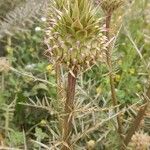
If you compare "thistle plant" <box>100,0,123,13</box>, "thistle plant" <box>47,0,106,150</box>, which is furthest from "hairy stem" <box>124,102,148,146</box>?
"thistle plant" <box>47,0,106,150</box>

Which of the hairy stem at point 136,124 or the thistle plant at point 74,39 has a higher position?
the thistle plant at point 74,39

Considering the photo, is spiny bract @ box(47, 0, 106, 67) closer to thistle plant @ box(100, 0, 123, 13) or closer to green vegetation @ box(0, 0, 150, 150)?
green vegetation @ box(0, 0, 150, 150)

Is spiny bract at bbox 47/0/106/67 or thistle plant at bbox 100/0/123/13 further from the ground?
thistle plant at bbox 100/0/123/13

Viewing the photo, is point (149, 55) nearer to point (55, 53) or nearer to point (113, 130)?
point (113, 130)

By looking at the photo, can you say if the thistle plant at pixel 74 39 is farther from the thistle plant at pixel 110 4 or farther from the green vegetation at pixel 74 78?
the thistle plant at pixel 110 4

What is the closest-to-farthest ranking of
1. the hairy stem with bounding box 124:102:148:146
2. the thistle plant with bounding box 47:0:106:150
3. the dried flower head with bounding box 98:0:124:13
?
1. the thistle plant with bounding box 47:0:106:150
2. the dried flower head with bounding box 98:0:124:13
3. the hairy stem with bounding box 124:102:148:146

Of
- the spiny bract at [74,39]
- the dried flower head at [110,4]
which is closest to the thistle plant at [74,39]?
the spiny bract at [74,39]

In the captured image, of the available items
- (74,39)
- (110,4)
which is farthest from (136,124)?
(74,39)

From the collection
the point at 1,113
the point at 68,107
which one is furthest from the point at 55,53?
the point at 1,113

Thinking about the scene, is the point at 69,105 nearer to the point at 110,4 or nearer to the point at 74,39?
the point at 74,39
